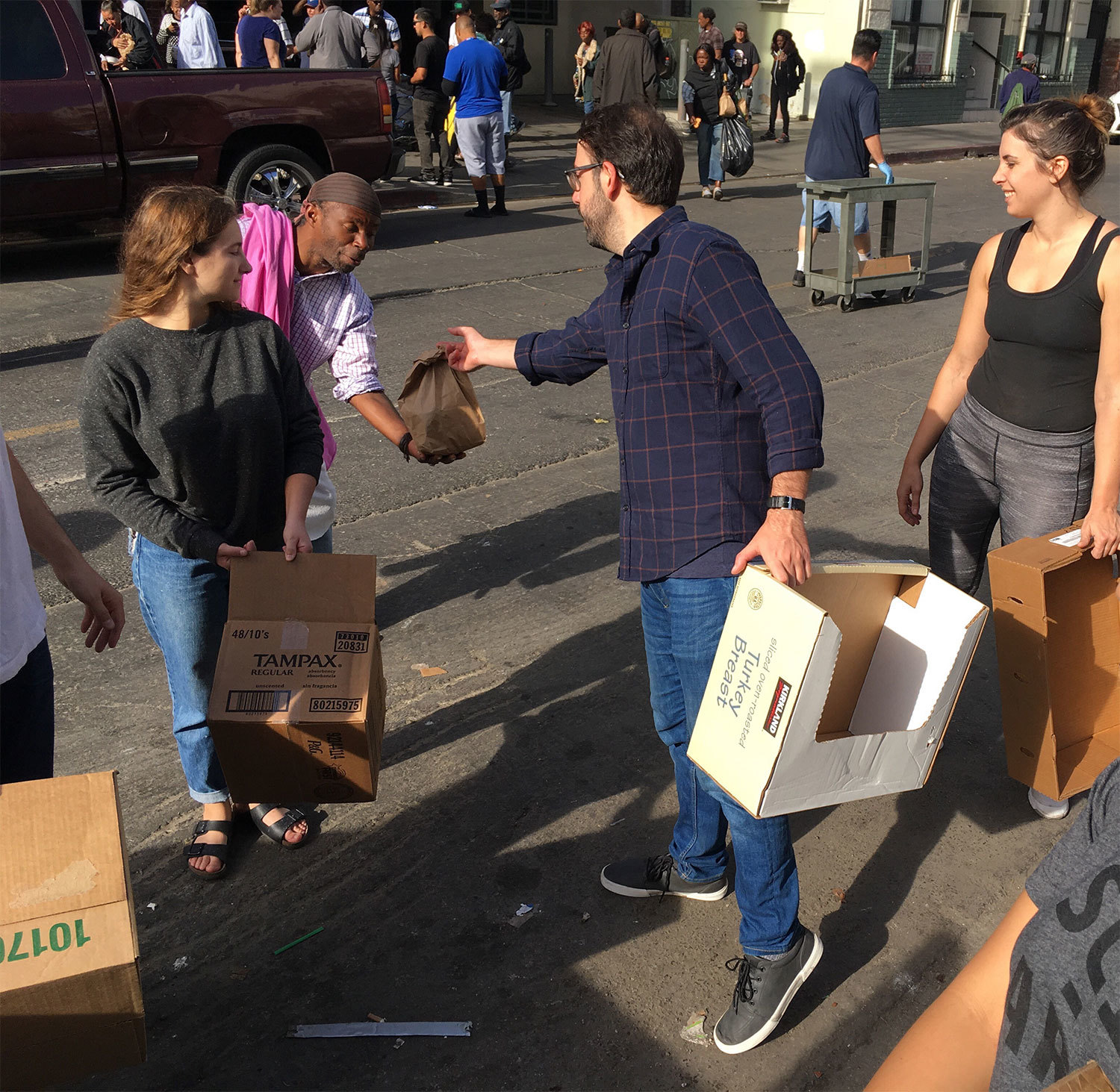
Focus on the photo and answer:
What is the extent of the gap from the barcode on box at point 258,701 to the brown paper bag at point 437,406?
117 centimetres

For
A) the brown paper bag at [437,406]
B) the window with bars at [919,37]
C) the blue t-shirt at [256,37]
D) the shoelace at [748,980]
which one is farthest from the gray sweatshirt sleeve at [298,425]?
the window with bars at [919,37]

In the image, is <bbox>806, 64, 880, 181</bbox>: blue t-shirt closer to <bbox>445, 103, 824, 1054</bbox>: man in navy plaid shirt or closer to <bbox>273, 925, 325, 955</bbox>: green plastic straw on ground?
<bbox>445, 103, 824, 1054</bbox>: man in navy plaid shirt

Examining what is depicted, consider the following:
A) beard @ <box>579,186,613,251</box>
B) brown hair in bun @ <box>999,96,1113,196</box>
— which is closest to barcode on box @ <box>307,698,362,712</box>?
beard @ <box>579,186,613,251</box>

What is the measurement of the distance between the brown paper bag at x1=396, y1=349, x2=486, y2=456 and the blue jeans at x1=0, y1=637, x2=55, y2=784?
150 cm

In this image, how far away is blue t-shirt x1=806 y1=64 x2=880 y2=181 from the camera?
9.39 meters

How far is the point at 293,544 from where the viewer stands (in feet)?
9.68

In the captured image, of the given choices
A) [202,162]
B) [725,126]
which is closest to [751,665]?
[202,162]

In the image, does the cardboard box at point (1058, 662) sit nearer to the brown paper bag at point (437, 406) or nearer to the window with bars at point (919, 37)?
the brown paper bag at point (437, 406)

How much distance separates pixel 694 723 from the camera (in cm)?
263

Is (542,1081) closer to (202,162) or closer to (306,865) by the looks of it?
(306,865)

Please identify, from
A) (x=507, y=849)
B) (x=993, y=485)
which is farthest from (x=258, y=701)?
(x=993, y=485)

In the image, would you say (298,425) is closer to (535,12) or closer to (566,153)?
(566,153)

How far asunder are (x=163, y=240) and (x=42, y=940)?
171 centimetres

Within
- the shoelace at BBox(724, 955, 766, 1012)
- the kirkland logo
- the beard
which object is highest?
the beard
